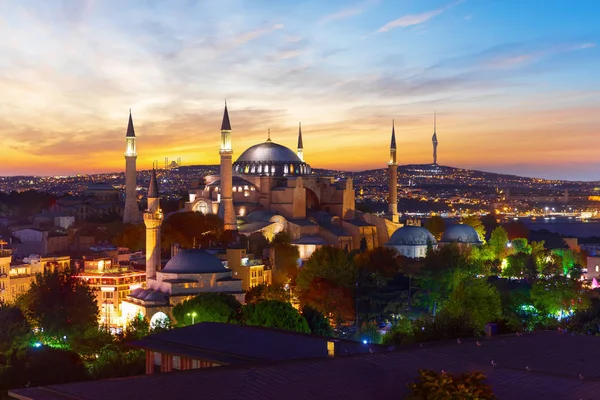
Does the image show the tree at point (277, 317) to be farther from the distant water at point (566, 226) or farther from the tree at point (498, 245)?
the distant water at point (566, 226)

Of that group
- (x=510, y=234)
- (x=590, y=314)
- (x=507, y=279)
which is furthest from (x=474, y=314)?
(x=510, y=234)

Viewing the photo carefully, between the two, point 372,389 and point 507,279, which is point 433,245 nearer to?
point 507,279

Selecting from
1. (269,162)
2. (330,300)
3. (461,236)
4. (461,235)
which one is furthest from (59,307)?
(269,162)

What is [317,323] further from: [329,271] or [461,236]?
[461,236]

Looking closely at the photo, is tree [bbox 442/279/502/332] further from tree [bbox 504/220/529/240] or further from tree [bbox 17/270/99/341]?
tree [bbox 504/220/529/240]

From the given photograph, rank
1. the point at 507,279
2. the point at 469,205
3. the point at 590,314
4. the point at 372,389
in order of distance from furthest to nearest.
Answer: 1. the point at 469,205
2. the point at 507,279
3. the point at 590,314
4. the point at 372,389

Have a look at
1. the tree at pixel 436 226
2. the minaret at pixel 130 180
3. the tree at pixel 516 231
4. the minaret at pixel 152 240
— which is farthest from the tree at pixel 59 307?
the tree at pixel 516 231
